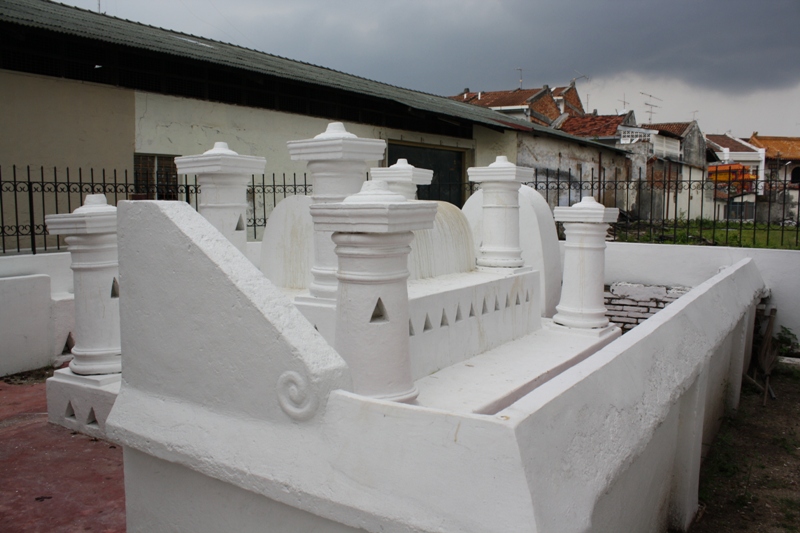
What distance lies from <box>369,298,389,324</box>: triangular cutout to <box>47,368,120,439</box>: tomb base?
244 centimetres

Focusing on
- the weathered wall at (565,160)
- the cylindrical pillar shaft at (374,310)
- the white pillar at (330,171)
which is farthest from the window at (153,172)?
the weathered wall at (565,160)

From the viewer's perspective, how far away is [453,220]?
554 centimetres

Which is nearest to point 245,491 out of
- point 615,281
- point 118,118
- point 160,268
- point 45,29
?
point 160,268

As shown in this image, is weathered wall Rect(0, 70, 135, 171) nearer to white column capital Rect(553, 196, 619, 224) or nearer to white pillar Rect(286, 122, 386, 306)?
white pillar Rect(286, 122, 386, 306)

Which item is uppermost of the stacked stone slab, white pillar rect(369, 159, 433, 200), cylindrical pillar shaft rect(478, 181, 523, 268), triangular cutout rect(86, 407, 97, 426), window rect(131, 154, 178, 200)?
window rect(131, 154, 178, 200)

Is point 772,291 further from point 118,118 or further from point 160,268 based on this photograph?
point 118,118

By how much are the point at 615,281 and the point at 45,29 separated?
344 inches

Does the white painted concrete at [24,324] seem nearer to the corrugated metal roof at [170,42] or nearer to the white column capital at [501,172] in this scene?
the corrugated metal roof at [170,42]

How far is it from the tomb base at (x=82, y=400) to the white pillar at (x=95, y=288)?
82 mm

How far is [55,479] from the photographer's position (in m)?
3.89

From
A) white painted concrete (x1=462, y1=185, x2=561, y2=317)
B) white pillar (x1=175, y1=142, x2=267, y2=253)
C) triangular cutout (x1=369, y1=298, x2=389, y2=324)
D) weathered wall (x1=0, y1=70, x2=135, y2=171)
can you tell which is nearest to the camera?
triangular cutout (x1=369, y1=298, x2=389, y2=324)

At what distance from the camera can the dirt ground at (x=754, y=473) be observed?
4.15m

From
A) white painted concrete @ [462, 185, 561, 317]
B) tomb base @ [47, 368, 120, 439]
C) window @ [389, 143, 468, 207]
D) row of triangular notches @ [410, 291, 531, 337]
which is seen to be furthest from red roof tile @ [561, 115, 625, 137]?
tomb base @ [47, 368, 120, 439]

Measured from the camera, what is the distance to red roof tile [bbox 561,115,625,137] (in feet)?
82.8
